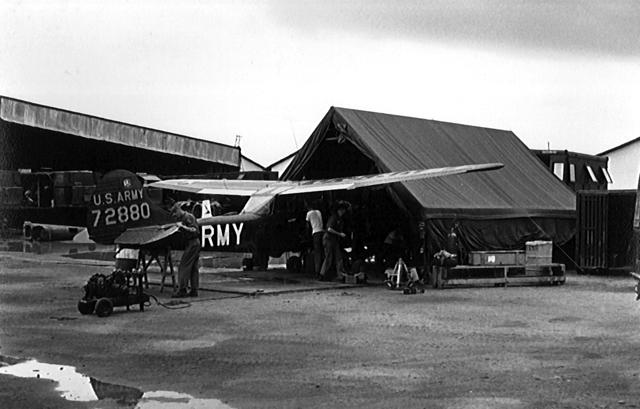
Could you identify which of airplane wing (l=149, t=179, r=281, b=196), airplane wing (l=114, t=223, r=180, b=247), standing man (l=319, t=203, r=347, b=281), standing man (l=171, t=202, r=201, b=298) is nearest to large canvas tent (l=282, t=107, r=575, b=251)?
airplane wing (l=149, t=179, r=281, b=196)

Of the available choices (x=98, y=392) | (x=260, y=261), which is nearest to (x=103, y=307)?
(x=98, y=392)

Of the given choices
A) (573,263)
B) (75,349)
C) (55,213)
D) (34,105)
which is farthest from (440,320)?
(55,213)

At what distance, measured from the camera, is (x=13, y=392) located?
7.18 metres

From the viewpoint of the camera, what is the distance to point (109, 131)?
28.8 metres

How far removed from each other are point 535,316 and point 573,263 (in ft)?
35.0

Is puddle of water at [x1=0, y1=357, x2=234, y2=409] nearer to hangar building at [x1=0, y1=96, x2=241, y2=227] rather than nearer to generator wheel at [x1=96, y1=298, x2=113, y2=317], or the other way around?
generator wheel at [x1=96, y1=298, x2=113, y2=317]

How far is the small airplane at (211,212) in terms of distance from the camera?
47.7 feet

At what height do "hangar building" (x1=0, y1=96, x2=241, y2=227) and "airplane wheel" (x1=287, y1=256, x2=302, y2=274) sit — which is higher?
"hangar building" (x1=0, y1=96, x2=241, y2=227)

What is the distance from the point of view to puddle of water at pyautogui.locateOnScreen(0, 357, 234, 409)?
22.5 ft

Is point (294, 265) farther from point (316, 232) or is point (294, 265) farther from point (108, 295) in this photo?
point (108, 295)

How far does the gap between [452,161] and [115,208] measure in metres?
9.63

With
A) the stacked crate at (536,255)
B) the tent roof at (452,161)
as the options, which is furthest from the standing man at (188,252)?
the stacked crate at (536,255)

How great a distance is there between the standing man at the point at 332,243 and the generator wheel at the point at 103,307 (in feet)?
21.5

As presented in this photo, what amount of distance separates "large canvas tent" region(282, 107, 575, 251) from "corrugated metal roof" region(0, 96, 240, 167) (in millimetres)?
9531
